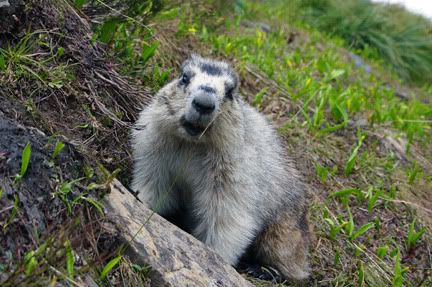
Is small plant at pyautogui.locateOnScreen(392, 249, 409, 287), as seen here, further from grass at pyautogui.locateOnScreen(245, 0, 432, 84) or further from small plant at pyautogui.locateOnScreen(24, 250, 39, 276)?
grass at pyautogui.locateOnScreen(245, 0, 432, 84)

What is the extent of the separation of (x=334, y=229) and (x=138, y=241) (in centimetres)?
292

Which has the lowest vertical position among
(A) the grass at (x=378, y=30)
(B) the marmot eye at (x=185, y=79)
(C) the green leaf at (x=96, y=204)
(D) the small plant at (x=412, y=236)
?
(C) the green leaf at (x=96, y=204)

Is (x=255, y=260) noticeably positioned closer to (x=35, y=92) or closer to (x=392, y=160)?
(x=35, y=92)

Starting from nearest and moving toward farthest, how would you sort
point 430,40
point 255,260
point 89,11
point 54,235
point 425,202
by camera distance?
point 54,235, point 255,260, point 89,11, point 425,202, point 430,40

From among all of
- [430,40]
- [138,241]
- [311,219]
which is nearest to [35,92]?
[138,241]

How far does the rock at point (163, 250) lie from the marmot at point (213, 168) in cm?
45

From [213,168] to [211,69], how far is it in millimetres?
845

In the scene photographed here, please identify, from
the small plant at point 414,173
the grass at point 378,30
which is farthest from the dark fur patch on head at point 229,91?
the grass at point 378,30

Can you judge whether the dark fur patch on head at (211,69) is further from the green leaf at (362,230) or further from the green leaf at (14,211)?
the green leaf at (362,230)

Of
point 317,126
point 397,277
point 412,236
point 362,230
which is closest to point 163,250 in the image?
point 397,277

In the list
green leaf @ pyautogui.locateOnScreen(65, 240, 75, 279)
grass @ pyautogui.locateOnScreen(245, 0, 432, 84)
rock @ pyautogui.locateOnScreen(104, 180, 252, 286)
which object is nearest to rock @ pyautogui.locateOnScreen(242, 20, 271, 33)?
grass @ pyautogui.locateOnScreen(245, 0, 432, 84)

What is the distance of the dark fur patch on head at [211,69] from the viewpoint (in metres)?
5.39

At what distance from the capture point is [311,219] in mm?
6855

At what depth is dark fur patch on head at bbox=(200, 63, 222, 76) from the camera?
539 cm
